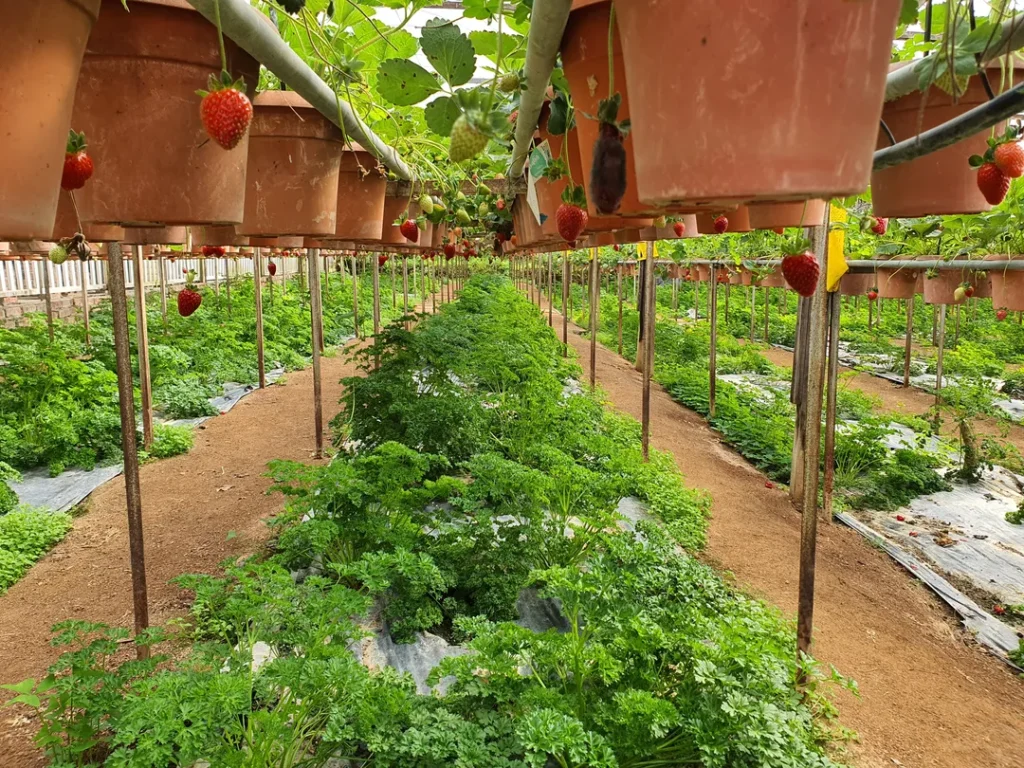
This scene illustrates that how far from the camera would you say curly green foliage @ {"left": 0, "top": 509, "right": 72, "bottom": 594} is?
201 inches

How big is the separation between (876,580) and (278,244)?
529cm

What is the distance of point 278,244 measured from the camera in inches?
144

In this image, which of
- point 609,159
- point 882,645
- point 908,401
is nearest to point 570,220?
point 609,159

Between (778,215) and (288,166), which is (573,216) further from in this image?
(288,166)

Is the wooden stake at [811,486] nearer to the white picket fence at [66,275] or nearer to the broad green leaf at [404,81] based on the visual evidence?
the broad green leaf at [404,81]

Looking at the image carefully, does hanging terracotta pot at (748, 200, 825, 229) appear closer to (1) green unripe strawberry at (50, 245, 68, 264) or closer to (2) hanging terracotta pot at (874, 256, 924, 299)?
(1) green unripe strawberry at (50, 245, 68, 264)

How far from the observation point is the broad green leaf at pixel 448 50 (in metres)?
1.28

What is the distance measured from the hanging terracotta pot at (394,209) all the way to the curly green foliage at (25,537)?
377cm

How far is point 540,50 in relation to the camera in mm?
1145

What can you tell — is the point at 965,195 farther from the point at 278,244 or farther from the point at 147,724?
the point at 278,244

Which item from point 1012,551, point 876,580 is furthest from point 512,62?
point 1012,551

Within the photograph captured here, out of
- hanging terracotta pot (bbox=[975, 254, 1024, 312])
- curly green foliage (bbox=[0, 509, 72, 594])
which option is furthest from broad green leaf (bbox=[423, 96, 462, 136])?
hanging terracotta pot (bbox=[975, 254, 1024, 312])

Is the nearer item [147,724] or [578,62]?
[578,62]

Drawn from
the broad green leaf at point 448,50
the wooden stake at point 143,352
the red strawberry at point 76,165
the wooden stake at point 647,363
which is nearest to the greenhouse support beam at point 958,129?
the broad green leaf at point 448,50
